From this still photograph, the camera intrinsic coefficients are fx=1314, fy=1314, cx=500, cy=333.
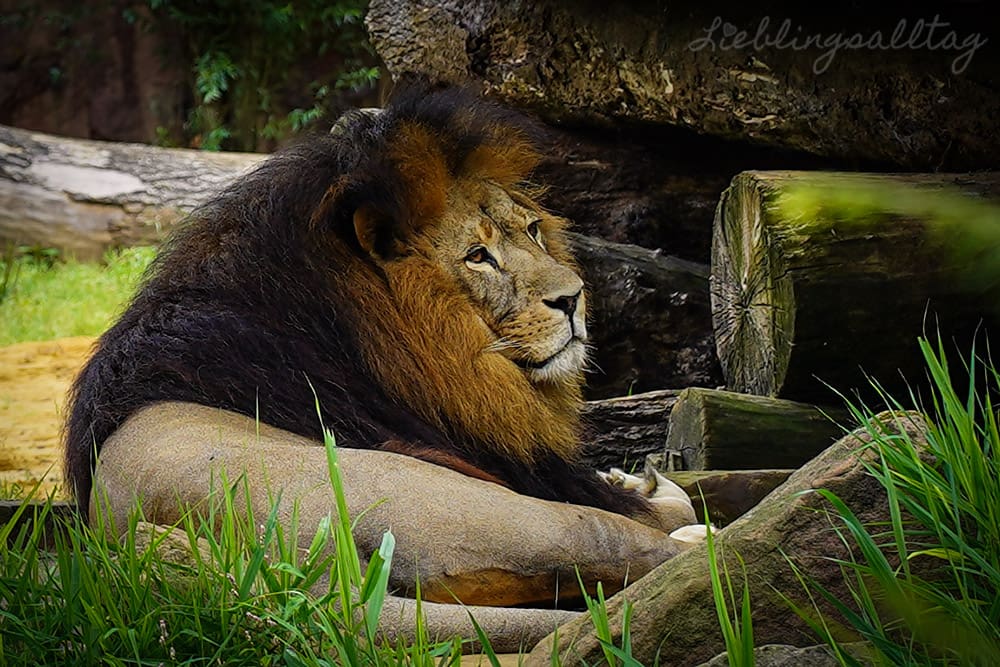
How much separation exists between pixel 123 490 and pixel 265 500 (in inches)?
17.2

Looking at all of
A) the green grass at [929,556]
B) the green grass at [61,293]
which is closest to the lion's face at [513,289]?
the green grass at [929,556]

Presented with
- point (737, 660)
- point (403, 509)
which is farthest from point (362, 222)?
point (737, 660)

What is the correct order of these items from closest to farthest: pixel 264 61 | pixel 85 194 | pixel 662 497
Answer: pixel 662 497, pixel 85 194, pixel 264 61

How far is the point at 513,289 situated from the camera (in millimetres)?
3605

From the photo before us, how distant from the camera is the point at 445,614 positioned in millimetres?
2607

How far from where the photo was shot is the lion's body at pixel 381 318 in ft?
10.9

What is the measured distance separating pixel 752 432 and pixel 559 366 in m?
0.78

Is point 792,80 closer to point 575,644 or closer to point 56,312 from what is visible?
point 575,644

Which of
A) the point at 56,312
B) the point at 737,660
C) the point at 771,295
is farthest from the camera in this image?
the point at 56,312

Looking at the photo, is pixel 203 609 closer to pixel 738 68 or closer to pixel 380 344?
pixel 380 344

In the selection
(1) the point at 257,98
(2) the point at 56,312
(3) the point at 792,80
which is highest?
(3) the point at 792,80

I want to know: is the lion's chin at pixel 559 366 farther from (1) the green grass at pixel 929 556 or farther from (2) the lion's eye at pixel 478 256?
(1) the green grass at pixel 929 556

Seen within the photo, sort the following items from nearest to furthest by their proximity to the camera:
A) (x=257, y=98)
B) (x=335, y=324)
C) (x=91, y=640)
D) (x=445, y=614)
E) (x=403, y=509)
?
(x=91, y=640) → (x=445, y=614) → (x=403, y=509) → (x=335, y=324) → (x=257, y=98)

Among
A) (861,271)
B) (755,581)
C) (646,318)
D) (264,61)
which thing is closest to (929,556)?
(755,581)
